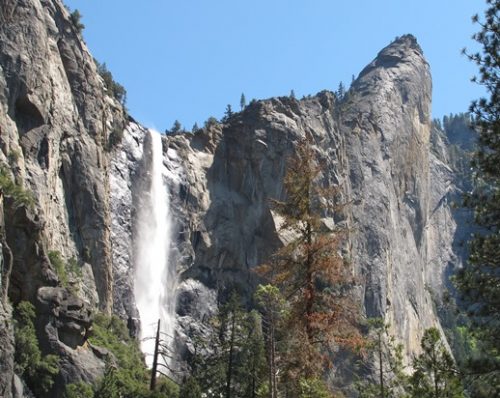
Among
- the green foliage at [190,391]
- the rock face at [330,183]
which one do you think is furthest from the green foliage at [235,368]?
the rock face at [330,183]

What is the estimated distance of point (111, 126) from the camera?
61438 mm

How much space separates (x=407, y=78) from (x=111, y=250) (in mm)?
68676

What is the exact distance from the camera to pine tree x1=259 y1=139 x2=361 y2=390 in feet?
54.6

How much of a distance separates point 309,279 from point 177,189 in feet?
160

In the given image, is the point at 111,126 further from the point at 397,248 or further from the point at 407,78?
the point at 407,78

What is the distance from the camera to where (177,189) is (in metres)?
65.4

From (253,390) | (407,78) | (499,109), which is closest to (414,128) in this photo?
(407,78)

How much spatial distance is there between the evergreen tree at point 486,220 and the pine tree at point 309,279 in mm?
3404

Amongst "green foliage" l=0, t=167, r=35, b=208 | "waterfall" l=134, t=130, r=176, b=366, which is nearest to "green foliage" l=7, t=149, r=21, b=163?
"green foliage" l=0, t=167, r=35, b=208

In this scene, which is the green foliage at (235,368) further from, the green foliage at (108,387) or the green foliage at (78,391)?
the green foliage at (78,391)

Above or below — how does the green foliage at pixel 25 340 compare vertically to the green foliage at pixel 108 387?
above

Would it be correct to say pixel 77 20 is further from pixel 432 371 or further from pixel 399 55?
pixel 399 55

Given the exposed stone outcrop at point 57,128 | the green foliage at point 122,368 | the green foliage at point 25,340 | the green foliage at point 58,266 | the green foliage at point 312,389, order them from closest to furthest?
the green foliage at point 312,389 → the green foliage at point 25,340 → the green foliage at point 122,368 → the green foliage at point 58,266 → the exposed stone outcrop at point 57,128

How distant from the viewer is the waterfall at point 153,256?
58.0 m
